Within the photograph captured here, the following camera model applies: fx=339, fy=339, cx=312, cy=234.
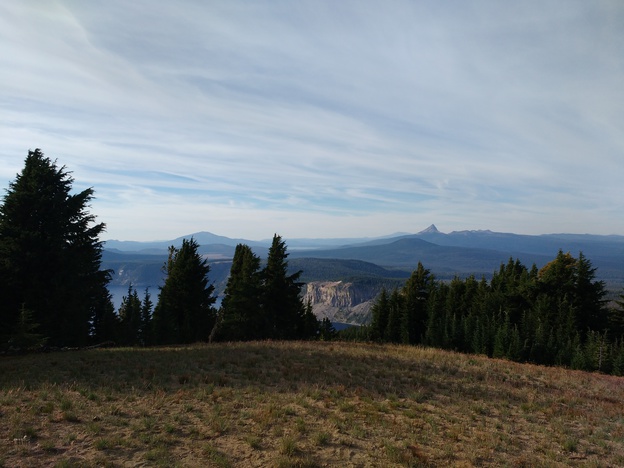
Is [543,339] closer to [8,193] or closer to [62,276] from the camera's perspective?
[62,276]

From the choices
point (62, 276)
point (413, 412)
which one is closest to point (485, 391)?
point (413, 412)

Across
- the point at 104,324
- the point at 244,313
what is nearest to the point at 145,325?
the point at 104,324

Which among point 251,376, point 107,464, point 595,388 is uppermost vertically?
point 107,464

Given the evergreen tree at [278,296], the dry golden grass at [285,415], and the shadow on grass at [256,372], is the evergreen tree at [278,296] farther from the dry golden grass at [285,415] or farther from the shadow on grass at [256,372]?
the dry golden grass at [285,415]

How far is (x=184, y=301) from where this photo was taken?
41.3m

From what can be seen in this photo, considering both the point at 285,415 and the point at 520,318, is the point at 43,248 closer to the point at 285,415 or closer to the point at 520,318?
the point at 285,415

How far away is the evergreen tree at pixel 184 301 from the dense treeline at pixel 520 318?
1208 inches

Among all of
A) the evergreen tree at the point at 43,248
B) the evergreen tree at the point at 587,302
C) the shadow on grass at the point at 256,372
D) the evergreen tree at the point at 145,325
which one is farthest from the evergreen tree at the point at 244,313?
the evergreen tree at the point at 587,302

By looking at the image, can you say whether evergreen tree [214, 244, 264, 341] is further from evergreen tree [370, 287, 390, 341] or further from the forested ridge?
evergreen tree [370, 287, 390, 341]

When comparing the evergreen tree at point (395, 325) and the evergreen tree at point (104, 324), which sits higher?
the evergreen tree at point (104, 324)

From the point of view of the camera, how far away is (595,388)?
17234mm

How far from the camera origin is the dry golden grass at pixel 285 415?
25.8ft

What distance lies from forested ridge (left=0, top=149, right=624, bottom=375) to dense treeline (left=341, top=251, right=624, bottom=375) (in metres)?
0.16

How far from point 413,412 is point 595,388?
12.8 meters
